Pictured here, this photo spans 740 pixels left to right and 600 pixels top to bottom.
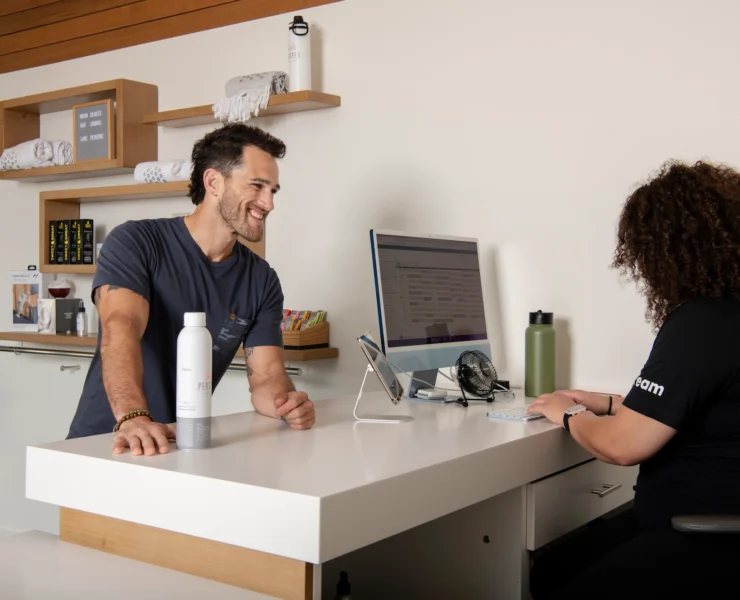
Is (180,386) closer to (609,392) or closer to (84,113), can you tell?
(609,392)

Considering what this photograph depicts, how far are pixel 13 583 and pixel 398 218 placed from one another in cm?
185

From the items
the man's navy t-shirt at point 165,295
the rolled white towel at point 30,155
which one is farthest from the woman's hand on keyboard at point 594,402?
the rolled white towel at point 30,155

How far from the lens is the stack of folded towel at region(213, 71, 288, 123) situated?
10.0 ft

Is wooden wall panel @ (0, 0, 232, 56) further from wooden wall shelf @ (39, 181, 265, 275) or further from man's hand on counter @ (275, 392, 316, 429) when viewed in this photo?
man's hand on counter @ (275, 392, 316, 429)

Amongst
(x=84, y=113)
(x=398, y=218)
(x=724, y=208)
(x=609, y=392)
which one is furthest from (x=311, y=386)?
(x=724, y=208)

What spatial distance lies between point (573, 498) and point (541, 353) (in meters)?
0.53

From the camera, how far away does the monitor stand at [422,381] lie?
251 centimetres

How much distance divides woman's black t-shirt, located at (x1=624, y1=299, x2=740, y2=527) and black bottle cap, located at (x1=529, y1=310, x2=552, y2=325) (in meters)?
0.81

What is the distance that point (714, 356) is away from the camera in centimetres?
163

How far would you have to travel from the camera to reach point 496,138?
2770mm

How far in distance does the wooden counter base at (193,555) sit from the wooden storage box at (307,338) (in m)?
1.37

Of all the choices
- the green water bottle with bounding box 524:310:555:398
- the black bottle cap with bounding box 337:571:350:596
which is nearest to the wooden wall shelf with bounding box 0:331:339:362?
the green water bottle with bounding box 524:310:555:398

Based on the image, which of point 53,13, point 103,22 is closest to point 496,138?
point 103,22

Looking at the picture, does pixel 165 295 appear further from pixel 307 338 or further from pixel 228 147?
pixel 307 338
